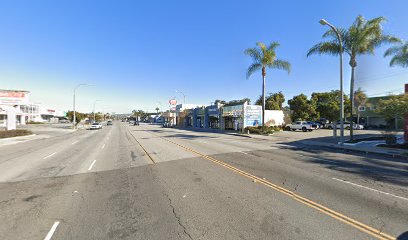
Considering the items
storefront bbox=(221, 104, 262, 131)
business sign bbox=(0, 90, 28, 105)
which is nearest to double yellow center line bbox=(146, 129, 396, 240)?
storefront bbox=(221, 104, 262, 131)

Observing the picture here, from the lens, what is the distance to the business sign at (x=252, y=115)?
44125mm

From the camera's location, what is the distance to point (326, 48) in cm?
2500

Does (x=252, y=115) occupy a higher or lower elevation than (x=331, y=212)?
higher

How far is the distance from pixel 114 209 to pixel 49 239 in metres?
1.64

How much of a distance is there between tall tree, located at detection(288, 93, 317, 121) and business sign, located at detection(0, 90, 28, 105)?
50.6 metres

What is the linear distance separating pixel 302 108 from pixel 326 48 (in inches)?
1294

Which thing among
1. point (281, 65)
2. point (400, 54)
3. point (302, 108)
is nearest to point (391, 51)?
point (400, 54)

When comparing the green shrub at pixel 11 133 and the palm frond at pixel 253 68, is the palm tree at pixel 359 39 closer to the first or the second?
the palm frond at pixel 253 68

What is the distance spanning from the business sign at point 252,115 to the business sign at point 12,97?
34.6m

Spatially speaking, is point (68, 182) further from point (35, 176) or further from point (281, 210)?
point (281, 210)

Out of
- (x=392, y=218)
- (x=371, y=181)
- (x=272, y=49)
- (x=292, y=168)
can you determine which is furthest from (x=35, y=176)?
(x=272, y=49)

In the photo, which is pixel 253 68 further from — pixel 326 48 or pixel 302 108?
pixel 302 108

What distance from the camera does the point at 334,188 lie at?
787cm

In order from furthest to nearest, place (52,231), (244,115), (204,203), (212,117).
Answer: (212,117) → (244,115) → (204,203) → (52,231)
